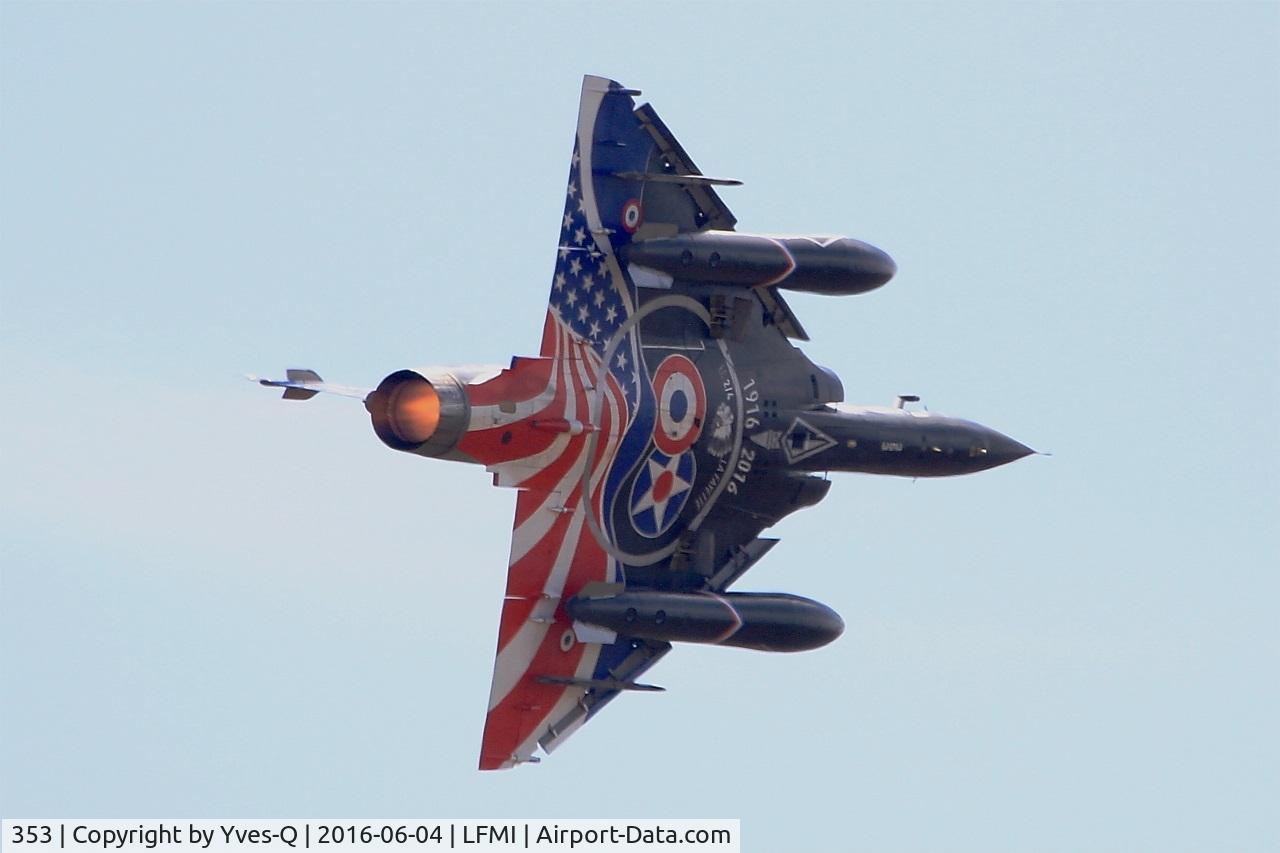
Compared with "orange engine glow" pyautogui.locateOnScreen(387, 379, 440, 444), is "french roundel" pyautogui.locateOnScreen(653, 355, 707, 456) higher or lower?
higher

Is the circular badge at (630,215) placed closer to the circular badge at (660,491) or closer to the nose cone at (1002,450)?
the circular badge at (660,491)

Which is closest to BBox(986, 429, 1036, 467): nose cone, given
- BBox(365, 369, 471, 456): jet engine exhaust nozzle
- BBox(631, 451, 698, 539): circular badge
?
BBox(631, 451, 698, 539): circular badge

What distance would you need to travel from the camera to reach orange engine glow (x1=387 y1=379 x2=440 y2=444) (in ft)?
117

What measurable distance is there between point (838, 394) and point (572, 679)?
4833 millimetres

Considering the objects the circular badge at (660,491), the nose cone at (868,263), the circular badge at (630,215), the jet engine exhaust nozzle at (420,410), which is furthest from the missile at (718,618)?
the circular badge at (630,215)

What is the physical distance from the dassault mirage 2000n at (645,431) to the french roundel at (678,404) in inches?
1.0

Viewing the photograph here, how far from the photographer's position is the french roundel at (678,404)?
125 feet

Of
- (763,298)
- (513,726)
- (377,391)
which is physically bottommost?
(513,726)

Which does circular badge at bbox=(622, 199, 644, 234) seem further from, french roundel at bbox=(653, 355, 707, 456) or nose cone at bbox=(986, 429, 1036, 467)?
nose cone at bbox=(986, 429, 1036, 467)

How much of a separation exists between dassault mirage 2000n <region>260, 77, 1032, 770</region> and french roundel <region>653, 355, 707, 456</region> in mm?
25

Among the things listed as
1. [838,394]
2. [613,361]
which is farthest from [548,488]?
[838,394]

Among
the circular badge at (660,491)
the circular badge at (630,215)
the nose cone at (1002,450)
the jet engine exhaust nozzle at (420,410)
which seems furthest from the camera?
the nose cone at (1002,450)

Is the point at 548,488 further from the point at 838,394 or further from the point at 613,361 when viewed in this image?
the point at 838,394

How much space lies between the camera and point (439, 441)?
35.8m
